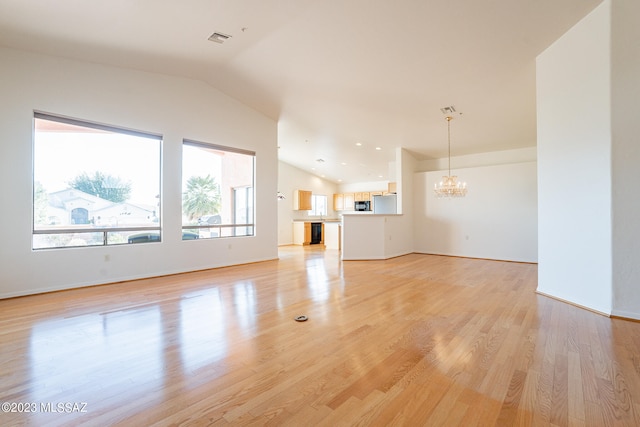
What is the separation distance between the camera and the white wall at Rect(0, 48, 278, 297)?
148 inches

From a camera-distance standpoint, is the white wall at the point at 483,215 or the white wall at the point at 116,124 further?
the white wall at the point at 483,215

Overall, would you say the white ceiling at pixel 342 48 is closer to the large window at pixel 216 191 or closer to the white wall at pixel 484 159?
the white wall at pixel 484 159

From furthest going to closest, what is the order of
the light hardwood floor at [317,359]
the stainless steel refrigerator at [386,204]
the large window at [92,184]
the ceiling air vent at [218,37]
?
the stainless steel refrigerator at [386,204], the large window at [92,184], the ceiling air vent at [218,37], the light hardwood floor at [317,359]

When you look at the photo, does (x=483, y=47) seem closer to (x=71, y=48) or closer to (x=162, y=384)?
(x=162, y=384)

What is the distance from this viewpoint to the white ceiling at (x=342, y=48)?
10.5 ft

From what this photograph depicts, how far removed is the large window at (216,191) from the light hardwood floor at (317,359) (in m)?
2.16

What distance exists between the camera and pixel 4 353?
7.26 feet

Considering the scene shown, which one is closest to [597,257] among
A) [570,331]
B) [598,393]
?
[570,331]

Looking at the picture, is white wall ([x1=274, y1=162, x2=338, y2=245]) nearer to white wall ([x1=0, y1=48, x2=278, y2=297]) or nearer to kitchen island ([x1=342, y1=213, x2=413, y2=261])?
white wall ([x1=0, y1=48, x2=278, y2=297])

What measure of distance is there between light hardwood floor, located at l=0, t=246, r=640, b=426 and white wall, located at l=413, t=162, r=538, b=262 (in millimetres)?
3344

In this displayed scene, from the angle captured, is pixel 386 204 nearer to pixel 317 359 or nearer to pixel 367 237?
pixel 367 237

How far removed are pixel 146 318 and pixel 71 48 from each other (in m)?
3.90

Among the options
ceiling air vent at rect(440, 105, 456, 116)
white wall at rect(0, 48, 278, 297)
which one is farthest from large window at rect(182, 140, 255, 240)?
ceiling air vent at rect(440, 105, 456, 116)

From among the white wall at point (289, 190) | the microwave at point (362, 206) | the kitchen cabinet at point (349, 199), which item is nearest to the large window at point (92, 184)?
the white wall at point (289, 190)
